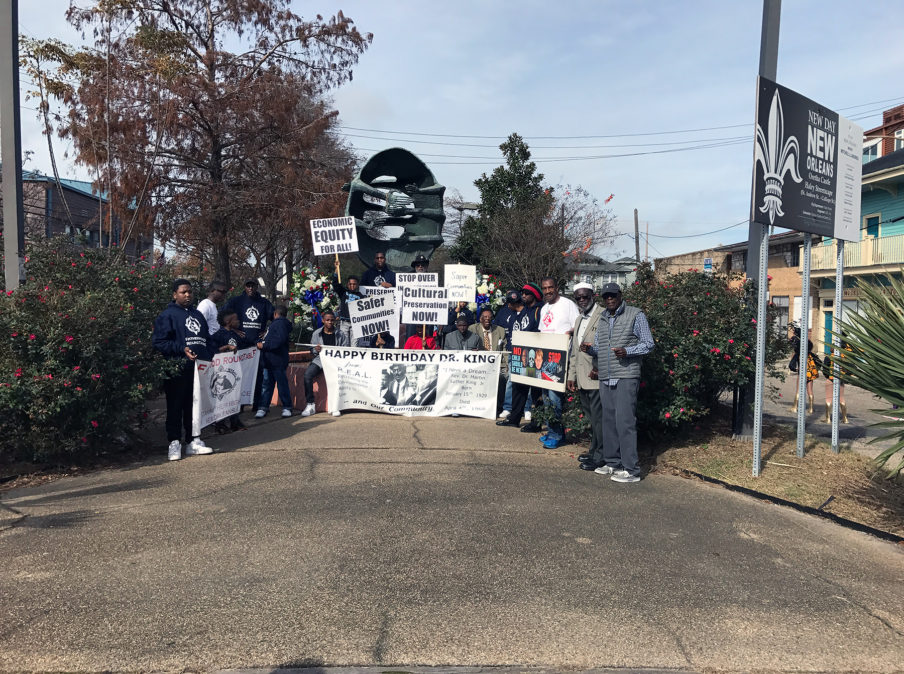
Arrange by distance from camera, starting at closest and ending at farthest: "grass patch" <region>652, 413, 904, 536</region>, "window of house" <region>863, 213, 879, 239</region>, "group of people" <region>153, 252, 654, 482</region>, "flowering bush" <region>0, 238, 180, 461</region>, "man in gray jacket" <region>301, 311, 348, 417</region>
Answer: "grass patch" <region>652, 413, 904, 536</region> → "flowering bush" <region>0, 238, 180, 461</region> → "group of people" <region>153, 252, 654, 482</region> → "man in gray jacket" <region>301, 311, 348, 417</region> → "window of house" <region>863, 213, 879, 239</region>

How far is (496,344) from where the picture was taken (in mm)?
10641

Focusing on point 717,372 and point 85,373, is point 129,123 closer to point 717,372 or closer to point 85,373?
point 85,373

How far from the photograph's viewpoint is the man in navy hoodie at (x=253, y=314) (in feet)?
33.0

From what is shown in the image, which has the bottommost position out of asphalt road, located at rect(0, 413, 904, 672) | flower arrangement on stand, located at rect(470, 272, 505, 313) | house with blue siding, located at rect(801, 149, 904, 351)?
asphalt road, located at rect(0, 413, 904, 672)

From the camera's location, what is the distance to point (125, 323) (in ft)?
22.9

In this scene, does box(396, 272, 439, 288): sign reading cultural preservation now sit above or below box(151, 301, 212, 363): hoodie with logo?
above

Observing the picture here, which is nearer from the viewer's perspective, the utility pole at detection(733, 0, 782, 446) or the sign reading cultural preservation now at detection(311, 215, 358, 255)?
the utility pole at detection(733, 0, 782, 446)

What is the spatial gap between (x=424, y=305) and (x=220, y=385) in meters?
3.66

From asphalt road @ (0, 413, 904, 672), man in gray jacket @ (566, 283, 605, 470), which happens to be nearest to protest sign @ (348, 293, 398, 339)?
asphalt road @ (0, 413, 904, 672)

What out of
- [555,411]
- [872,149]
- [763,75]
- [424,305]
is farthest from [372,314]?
[872,149]

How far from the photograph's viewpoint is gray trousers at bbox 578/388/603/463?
736cm

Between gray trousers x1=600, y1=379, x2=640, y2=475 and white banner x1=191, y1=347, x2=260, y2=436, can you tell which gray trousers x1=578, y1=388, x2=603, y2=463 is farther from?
white banner x1=191, y1=347, x2=260, y2=436

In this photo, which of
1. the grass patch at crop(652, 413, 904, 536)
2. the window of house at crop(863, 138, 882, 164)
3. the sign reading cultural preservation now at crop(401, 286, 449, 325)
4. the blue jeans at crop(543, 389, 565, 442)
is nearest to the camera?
the grass patch at crop(652, 413, 904, 536)

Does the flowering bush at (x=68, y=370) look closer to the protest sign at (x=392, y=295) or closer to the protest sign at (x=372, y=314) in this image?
the protest sign at (x=372, y=314)
